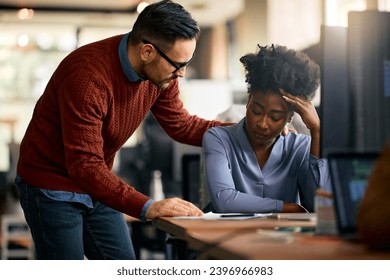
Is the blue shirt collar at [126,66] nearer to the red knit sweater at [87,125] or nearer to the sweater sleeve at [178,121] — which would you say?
the red knit sweater at [87,125]

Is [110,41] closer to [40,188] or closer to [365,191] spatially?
[40,188]

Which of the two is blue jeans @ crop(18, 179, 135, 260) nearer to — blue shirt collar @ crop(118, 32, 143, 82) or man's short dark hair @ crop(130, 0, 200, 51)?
blue shirt collar @ crop(118, 32, 143, 82)

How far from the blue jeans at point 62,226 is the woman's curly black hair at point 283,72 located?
574mm

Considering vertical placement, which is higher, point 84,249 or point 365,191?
point 365,191

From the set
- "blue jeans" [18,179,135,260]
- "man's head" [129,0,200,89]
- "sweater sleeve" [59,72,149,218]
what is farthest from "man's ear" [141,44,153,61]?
"blue jeans" [18,179,135,260]

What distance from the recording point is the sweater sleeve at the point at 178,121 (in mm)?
2182

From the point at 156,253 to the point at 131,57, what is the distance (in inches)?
96.7

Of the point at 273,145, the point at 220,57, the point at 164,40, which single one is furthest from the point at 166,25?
the point at 220,57

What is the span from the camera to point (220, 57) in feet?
27.5

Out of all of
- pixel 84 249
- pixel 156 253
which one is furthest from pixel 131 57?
pixel 156 253

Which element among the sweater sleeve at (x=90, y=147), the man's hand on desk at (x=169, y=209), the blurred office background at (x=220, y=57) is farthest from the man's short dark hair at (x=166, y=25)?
the man's hand on desk at (x=169, y=209)

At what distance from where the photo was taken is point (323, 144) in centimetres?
153

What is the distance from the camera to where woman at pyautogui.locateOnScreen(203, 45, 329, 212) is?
199 centimetres
